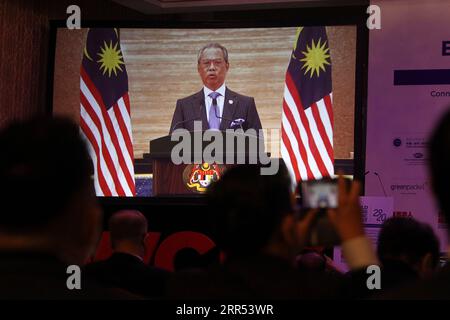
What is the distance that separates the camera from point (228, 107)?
6.59 metres

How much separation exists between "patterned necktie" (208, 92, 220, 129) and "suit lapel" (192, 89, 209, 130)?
1.7 inches

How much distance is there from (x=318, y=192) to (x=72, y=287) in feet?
1.95

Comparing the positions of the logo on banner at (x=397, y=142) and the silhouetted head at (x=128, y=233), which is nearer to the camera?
A: the silhouetted head at (x=128, y=233)

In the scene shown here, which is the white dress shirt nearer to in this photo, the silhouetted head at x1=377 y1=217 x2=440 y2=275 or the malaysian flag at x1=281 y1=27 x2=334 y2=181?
the malaysian flag at x1=281 y1=27 x2=334 y2=181

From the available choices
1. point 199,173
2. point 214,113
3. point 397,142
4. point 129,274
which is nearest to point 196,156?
point 199,173

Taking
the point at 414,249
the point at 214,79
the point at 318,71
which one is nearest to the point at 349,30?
the point at 318,71

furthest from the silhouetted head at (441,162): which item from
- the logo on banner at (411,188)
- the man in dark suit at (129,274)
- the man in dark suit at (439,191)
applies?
the logo on banner at (411,188)

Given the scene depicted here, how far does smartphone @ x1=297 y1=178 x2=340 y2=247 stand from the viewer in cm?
168

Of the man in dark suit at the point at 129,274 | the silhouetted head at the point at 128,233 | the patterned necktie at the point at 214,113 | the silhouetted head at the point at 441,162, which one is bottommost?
the man in dark suit at the point at 129,274

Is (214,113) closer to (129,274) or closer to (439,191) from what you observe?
(129,274)

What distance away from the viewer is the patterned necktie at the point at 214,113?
21.5 feet

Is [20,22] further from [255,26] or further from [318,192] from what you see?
[318,192]

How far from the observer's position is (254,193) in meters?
1.73

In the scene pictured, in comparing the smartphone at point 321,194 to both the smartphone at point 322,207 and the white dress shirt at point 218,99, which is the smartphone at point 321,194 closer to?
the smartphone at point 322,207
